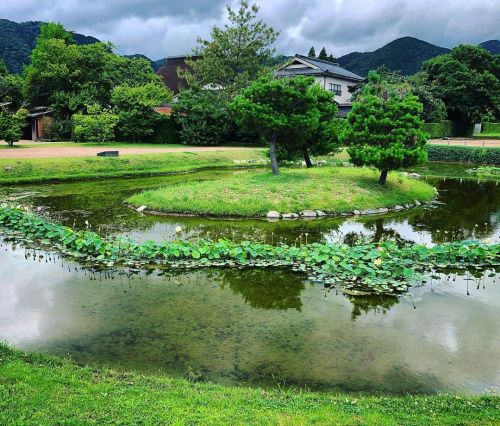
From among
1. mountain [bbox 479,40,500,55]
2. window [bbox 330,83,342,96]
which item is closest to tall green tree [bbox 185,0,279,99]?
window [bbox 330,83,342,96]

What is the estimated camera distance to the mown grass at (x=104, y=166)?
80.9 feet

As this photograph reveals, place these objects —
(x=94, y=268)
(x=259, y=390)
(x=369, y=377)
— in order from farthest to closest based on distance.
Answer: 1. (x=94, y=268)
2. (x=369, y=377)
3. (x=259, y=390)

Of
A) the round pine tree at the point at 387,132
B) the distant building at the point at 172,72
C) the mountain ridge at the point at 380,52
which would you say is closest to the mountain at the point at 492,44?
the mountain ridge at the point at 380,52

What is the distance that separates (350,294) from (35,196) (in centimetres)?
1649

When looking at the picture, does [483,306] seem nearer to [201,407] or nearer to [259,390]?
[259,390]

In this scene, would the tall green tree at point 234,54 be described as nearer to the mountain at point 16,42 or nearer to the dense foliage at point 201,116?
the dense foliage at point 201,116

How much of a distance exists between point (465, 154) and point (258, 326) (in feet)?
120

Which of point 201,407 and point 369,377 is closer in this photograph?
point 201,407

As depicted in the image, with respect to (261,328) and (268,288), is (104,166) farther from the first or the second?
(261,328)

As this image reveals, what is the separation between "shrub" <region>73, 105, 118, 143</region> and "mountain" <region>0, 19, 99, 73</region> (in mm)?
39720

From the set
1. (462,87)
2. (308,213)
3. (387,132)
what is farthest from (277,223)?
(462,87)

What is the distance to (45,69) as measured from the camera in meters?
44.8

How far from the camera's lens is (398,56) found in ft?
354

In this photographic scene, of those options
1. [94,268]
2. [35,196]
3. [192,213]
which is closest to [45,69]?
[35,196]
